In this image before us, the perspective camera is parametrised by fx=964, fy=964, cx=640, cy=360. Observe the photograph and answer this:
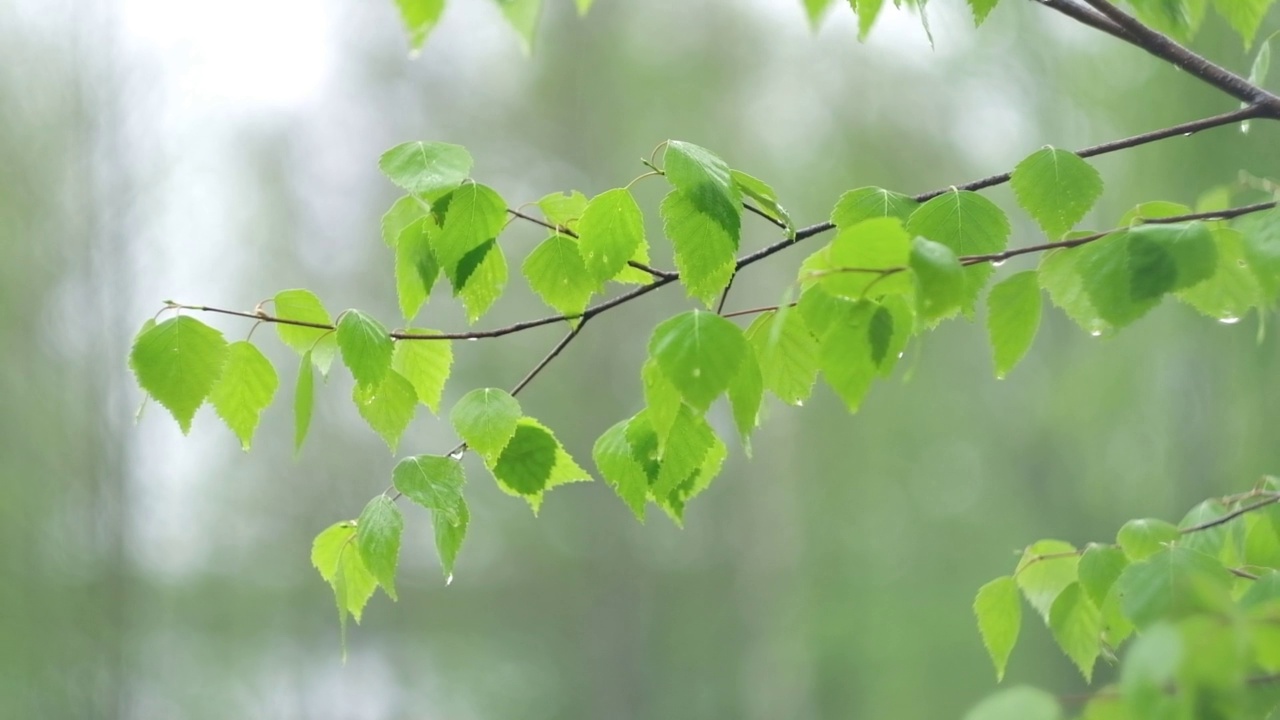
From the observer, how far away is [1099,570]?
344mm

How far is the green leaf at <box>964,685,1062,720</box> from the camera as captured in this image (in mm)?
184

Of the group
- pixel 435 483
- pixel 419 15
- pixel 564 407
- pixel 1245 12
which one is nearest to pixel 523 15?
pixel 419 15

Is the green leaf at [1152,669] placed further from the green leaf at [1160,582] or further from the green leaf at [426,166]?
the green leaf at [426,166]

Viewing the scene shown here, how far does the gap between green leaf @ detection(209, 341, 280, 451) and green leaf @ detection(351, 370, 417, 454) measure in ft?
0.10

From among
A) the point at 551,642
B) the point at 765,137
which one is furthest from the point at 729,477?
the point at 765,137

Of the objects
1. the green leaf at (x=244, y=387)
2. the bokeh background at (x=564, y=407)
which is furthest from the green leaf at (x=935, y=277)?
the bokeh background at (x=564, y=407)

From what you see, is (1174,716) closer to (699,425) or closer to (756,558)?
Answer: (699,425)

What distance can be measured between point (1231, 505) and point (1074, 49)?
177 cm

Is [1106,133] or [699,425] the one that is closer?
[699,425]

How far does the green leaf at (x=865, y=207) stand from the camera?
287mm

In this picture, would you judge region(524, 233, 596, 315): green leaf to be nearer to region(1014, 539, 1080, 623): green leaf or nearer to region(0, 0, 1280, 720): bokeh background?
region(1014, 539, 1080, 623): green leaf

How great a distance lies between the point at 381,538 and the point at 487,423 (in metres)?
0.05

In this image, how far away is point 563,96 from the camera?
2070 mm

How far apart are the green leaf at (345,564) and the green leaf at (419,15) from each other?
0.61 feet
